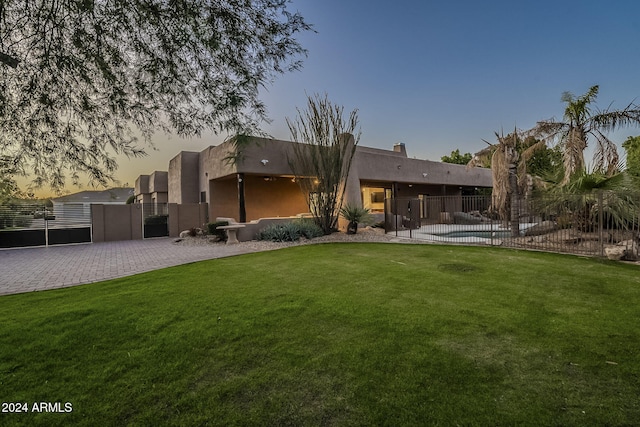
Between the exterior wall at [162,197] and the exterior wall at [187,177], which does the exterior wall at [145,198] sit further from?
the exterior wall at [187,177]

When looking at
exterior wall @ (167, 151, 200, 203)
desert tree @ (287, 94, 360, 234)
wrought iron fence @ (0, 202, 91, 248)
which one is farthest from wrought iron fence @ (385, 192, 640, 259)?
wrought iron fence @ (0, 202, 91, 248)

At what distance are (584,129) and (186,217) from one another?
18.4m

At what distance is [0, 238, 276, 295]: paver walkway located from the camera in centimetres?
643

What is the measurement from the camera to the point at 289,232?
39.5 feet

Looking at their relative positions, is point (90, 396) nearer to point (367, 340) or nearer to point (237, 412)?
point (237, 412)

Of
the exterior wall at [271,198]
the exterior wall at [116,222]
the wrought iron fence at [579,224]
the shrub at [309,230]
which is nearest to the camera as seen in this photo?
the wrought iron fence at [579,224]

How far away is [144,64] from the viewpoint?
402 centimetres

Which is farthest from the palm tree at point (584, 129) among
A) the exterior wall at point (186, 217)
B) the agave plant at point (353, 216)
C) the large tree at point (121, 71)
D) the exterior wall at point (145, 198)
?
the exterior wall at point (145, 198)

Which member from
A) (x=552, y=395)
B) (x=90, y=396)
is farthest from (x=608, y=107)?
(x=90, y=396)

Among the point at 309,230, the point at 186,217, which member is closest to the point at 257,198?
the point at 186,217

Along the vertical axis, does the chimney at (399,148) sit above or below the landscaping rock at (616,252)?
above

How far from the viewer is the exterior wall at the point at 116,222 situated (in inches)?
562

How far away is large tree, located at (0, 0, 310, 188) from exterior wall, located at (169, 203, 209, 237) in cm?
1311

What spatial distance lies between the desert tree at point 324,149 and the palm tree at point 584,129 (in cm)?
776
